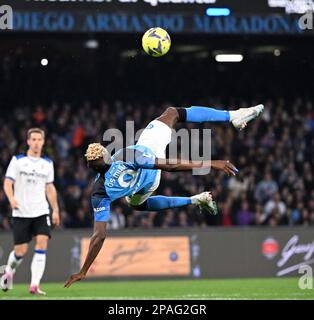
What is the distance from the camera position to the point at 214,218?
21078 mm

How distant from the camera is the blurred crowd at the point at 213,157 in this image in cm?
2055

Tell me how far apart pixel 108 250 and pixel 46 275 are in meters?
1.24

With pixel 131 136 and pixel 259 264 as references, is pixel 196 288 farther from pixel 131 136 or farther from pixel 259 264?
pixel 131 136

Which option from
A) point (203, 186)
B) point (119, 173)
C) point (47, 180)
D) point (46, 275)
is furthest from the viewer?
point (203, 186)

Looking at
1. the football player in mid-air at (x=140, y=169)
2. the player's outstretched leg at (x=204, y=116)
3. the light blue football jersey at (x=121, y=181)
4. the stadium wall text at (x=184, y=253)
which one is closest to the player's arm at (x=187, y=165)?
the football player in mid-air at (x=140, y=169)

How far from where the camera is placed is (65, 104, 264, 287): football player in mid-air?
1166 cm

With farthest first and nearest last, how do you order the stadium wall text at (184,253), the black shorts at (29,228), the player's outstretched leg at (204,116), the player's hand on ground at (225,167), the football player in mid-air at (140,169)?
the stadium wall text at (184,253)
the black shorts at (29,228)
the player's outstretched leg at (204,116)
the football player in mid-air at (140,169)
the player's hand on ground at (225,167)

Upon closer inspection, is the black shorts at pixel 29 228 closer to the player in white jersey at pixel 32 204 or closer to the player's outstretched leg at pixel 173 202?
the player in white jersey at pixel 32 204

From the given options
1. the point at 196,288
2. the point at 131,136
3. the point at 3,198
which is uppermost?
the point at 131,136

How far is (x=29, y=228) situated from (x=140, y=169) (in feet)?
9.60

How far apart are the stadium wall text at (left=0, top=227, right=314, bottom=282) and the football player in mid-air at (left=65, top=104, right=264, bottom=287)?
561cm

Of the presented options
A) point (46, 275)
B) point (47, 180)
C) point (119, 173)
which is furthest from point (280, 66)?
point (119, 173)

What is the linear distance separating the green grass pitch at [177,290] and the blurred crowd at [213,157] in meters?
2.97

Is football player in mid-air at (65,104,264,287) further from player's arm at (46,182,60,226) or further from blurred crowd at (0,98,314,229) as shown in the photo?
blurred crowd at (0,98,314,229)
